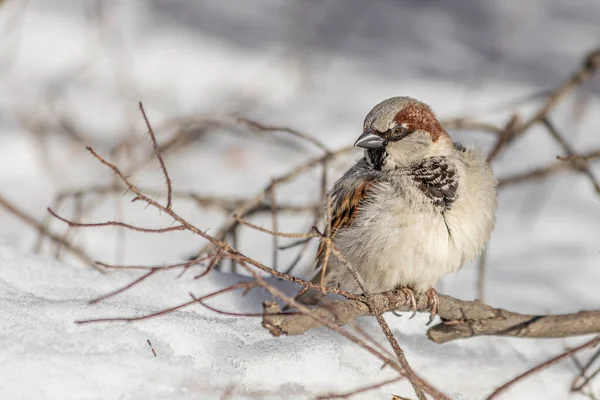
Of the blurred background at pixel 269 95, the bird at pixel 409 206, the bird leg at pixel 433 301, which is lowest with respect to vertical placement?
the bird leg at pixel 433 301

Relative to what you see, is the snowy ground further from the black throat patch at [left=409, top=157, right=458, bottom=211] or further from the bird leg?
the black throat patch at [left=409, top=157, right=458, bottom=211]

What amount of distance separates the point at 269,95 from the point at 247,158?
670mm

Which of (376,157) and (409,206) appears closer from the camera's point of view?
(409,206)

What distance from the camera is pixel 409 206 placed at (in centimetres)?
256

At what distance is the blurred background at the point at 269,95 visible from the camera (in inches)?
187

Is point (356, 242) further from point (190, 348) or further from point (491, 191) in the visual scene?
point (190, 348)

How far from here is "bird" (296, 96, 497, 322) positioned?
257cm

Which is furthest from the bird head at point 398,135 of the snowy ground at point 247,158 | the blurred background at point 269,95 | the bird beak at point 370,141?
the blurred background at point 269,95

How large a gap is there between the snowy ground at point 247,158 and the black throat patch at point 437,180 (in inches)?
17.9

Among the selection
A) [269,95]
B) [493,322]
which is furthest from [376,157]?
[269,95]

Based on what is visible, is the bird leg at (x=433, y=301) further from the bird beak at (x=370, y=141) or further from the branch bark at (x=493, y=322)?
the bird beak at (x=370, y=141)

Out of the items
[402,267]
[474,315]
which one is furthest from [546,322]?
[402,267]

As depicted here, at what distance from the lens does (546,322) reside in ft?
8.12

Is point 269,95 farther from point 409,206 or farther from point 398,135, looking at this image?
point 409,206
